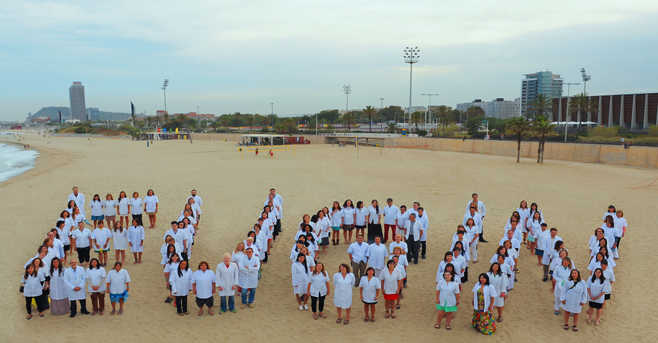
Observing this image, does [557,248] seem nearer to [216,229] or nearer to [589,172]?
[216,229]

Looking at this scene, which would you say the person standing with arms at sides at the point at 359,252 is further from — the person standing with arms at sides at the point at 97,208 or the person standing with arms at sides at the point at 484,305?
the person standing with arms at sides at the point at 97,208

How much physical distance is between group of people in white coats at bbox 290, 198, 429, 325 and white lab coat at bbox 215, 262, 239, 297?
1.17m

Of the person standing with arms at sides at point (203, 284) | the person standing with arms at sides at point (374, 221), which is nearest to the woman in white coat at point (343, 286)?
the person standing with arms at sides at point (203, 284)

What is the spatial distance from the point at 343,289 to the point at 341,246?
197 inches

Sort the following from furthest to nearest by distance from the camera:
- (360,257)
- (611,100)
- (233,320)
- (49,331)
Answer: (611,100) → (360,257) → (233,320) → (49,331)

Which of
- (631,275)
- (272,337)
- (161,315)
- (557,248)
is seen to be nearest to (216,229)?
(161,315)

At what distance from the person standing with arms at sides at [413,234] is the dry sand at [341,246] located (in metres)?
0.35

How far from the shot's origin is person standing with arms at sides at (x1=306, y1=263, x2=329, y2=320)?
8.03 metres

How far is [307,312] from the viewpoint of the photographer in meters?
8.73

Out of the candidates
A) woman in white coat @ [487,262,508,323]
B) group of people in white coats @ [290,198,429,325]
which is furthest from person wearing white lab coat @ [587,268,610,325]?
group of people in white coats @ [290,198,429,325]

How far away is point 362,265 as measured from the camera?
938cm

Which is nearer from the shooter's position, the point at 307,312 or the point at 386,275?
the point at 386,275

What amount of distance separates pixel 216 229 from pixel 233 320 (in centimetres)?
693

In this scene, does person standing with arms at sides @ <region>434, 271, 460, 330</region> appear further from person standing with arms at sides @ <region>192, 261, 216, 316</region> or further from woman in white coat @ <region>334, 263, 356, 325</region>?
person standing with arms at sides @ <region>192, 261, 216, 316</region>
